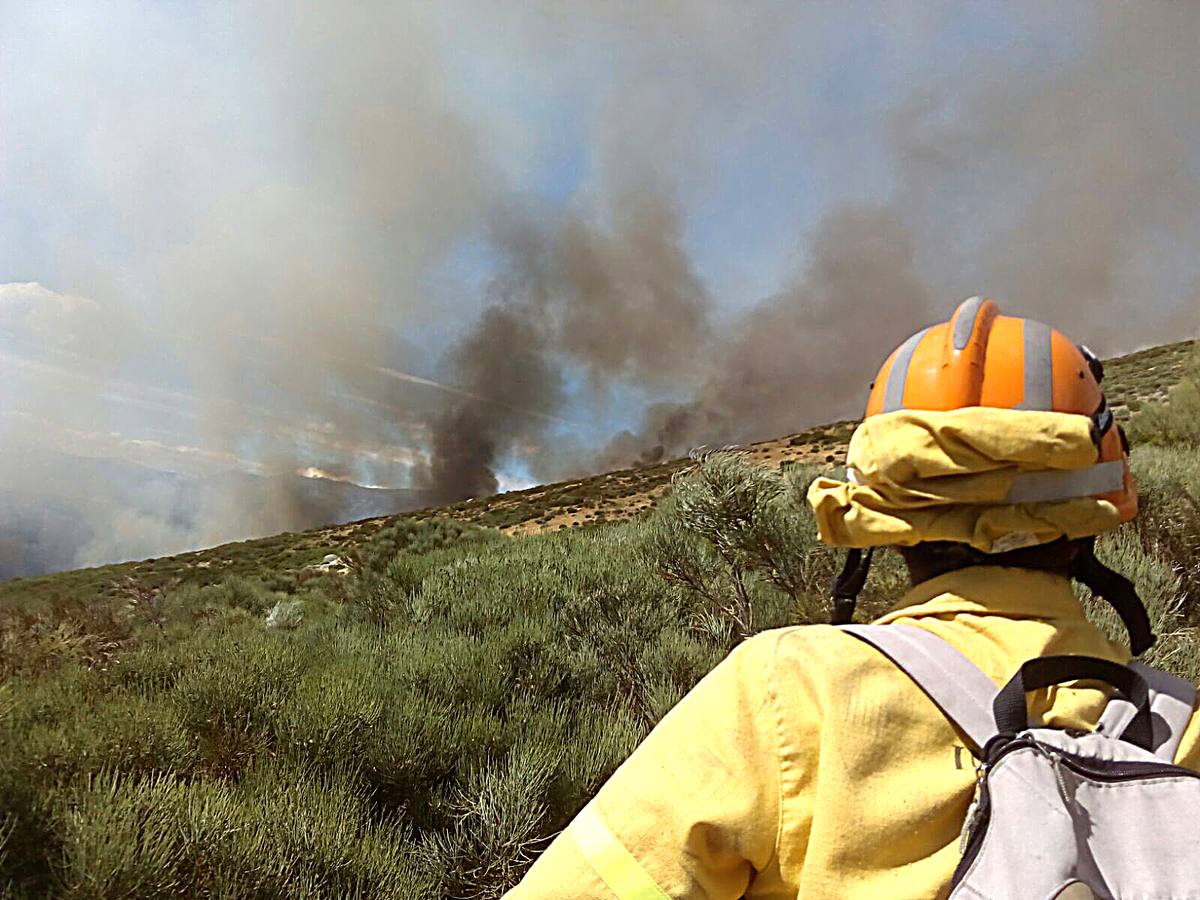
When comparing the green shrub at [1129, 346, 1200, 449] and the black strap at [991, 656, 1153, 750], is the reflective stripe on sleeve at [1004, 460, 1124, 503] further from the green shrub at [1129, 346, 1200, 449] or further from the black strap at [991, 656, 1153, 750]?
the green shrub at [1129, 346, 1200, 449]

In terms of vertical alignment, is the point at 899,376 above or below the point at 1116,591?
above

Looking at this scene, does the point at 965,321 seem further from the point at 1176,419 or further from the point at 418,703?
the point at 1176,419

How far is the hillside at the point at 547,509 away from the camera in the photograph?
1164 inches

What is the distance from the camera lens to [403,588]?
692 centimetres

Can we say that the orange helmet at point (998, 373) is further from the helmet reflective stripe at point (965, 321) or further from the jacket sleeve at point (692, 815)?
the jacket sleeve at point (692, 815)

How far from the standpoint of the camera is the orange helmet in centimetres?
133

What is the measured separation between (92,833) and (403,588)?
197 inches

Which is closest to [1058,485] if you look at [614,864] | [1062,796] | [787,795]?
[1062,796]

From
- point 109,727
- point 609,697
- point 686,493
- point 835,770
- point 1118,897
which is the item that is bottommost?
point 1118,897

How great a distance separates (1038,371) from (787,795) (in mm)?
806

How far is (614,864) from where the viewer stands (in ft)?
3.48

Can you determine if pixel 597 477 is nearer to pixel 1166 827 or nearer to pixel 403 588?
pixel 403 588

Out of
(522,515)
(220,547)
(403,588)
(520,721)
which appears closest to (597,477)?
(522,515)

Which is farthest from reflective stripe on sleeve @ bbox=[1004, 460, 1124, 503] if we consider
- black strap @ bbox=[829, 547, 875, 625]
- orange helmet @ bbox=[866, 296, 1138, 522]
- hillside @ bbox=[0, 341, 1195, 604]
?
hillside @ bbox=[0, 341, 1195, 604]
